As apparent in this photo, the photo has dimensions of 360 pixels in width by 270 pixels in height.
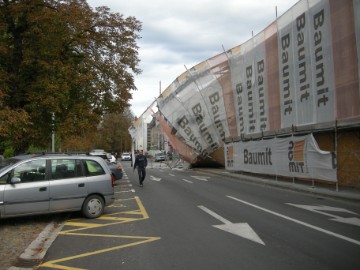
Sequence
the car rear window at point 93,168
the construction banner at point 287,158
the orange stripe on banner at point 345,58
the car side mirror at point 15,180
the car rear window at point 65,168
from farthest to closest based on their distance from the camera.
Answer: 1. the construction banner at point 287,158
2. the orange stripe on banner at point 345,58
3. the car rear window at point 93,168
4. the car rear window at point 65,168
5. the car side mirror at point 15,180

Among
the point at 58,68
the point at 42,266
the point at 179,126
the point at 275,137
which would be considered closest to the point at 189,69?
the point at 179,126

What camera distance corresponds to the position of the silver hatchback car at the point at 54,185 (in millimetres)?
8906

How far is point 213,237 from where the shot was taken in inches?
305

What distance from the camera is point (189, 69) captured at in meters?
32.0

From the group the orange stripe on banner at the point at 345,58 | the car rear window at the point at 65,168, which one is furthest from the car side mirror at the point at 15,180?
the orange stripe on banner at the point at 345,58

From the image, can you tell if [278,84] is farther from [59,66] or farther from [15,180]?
[15,180]

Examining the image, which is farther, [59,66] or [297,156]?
[297,156]

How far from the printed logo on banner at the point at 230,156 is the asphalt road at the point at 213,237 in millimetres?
13794

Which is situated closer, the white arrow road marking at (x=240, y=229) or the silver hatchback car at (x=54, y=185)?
the white arrow road marking at (x=240, y=229)

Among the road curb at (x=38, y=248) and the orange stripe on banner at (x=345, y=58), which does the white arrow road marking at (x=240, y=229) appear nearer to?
the road curb at (x=38, y=248)

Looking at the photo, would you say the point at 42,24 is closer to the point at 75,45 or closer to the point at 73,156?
the point at 75,45

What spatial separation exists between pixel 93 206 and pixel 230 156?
58.5 feet

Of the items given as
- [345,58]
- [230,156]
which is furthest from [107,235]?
[230,156]

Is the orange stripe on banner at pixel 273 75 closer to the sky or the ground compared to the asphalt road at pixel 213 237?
closer to the sky
